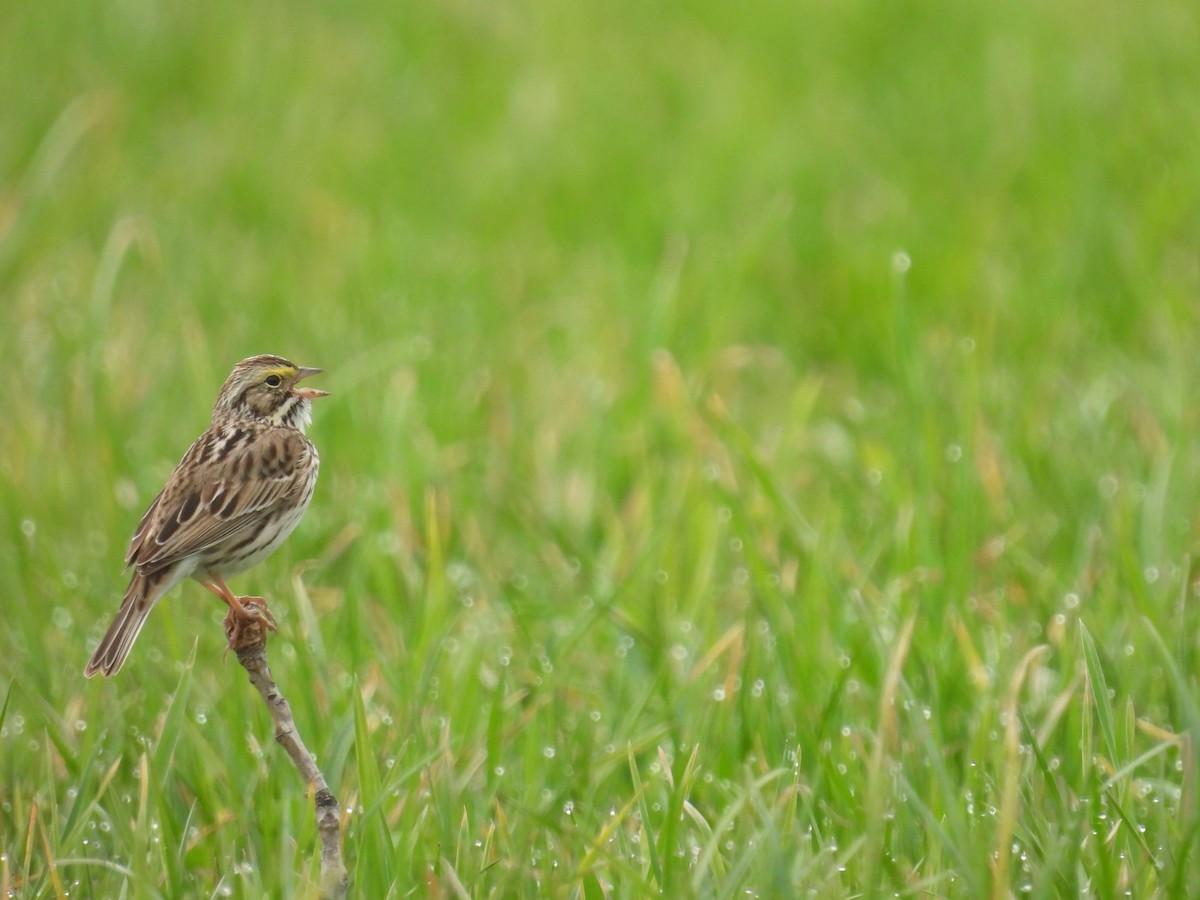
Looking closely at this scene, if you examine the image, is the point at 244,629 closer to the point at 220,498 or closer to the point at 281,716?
the point at 281,716

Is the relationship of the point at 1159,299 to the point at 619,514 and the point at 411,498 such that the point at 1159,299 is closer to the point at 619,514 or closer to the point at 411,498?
the point at 619,514

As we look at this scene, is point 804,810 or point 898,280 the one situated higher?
point 898,280

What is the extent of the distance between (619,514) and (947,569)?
1.48 meters

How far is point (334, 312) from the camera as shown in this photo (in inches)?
258

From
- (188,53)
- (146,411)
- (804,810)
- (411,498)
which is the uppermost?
(188,53)

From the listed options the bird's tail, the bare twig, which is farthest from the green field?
the bare twig

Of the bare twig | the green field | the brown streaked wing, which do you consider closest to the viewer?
the bare twig

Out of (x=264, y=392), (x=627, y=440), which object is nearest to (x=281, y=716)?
(x=264, y=392)

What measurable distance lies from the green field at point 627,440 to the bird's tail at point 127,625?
22 centimetres

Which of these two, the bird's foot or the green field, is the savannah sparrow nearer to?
the bird's foot

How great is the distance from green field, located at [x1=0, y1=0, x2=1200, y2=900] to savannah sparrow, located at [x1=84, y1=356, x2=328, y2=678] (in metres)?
0.26

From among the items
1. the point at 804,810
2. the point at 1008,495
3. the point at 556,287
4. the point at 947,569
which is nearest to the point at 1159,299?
the point at 1008,495

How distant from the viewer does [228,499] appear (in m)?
2.72

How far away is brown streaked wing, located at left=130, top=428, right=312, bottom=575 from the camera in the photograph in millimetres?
2643
